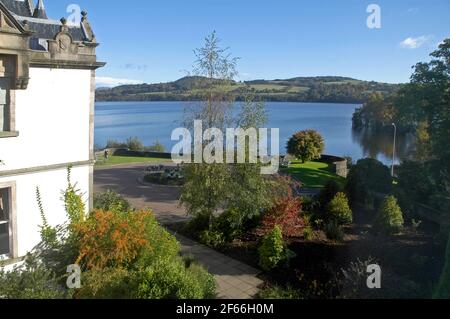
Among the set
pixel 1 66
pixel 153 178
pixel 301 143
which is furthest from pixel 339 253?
pixel 301 143

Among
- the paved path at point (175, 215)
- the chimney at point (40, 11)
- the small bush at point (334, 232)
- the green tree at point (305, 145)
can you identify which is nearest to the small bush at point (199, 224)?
the paved path at point (175, 215)

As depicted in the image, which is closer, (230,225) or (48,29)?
(48,29)

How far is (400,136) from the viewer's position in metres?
86.1

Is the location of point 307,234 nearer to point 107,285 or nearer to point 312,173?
point 107,285

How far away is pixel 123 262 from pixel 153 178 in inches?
659

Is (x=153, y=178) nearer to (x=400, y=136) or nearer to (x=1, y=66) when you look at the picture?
(x=1, y=66)

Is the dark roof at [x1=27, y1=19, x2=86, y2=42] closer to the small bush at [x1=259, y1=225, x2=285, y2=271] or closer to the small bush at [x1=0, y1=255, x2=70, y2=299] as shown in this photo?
the small bush at [x1=0, y1=255, x2=70, y2=299]

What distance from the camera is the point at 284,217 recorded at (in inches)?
581

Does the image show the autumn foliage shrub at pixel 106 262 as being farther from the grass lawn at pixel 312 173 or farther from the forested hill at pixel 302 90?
the forested hill at pixel 302 90

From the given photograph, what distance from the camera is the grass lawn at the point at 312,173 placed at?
95.2 ft

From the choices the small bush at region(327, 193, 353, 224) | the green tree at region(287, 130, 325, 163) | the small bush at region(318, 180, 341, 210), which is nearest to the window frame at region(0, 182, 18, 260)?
the small bush at region(327, 193, 353, 224)

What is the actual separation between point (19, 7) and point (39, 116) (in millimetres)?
4204

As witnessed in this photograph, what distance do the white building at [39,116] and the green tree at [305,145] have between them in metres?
26.6

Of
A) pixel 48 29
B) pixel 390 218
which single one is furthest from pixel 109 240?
pixel 390 218
